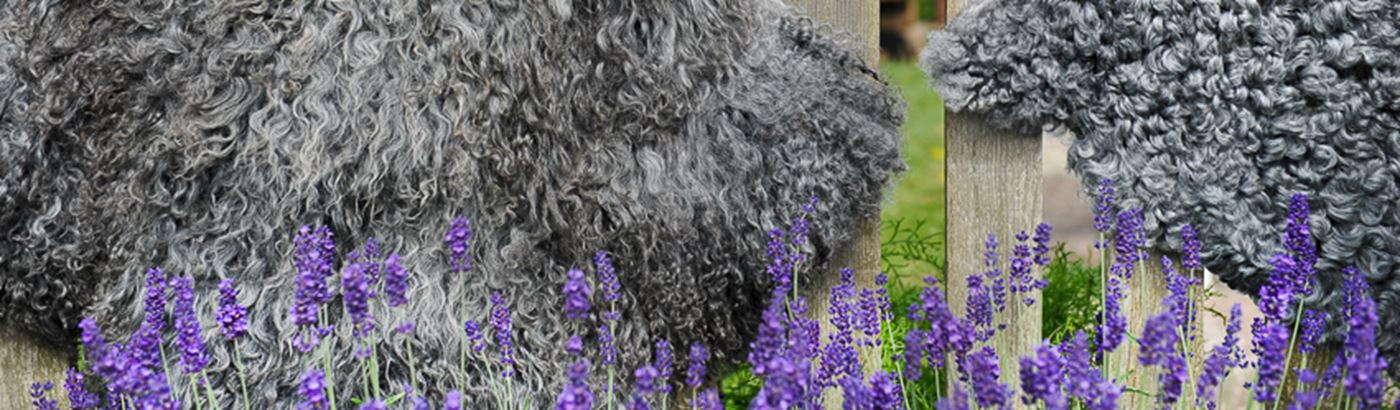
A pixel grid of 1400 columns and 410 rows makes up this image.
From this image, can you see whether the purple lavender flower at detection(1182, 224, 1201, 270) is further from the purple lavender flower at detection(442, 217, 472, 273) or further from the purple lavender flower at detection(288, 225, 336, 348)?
the purple lavender flower at detection(288, 225, 336, 348)

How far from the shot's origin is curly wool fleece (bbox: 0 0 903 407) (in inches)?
74.4

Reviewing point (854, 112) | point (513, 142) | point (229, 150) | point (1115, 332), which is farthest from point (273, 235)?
point (1115, 332)

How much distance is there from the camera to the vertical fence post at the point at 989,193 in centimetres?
230

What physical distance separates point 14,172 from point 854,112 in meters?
1.12

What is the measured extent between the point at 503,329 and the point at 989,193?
0.84 metres

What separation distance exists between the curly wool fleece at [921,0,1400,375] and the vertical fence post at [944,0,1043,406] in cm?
10

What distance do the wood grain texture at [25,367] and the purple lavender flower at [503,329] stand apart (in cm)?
81

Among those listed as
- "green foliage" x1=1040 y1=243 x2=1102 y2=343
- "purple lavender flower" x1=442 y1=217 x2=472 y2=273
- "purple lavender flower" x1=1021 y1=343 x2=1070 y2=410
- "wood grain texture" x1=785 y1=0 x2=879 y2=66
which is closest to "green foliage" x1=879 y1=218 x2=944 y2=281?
"green foliage" x1=1040 y1=243 x2=1102 y2=343

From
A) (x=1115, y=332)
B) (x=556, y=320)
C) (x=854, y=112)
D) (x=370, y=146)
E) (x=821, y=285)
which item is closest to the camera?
(x=1115, y=332)

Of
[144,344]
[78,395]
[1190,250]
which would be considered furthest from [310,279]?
[1190,250]

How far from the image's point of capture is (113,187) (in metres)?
1.95

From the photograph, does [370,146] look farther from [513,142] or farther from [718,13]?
→ [718,13]

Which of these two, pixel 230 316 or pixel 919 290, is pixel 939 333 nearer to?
pixel 230 316

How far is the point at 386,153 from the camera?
1.88 m
